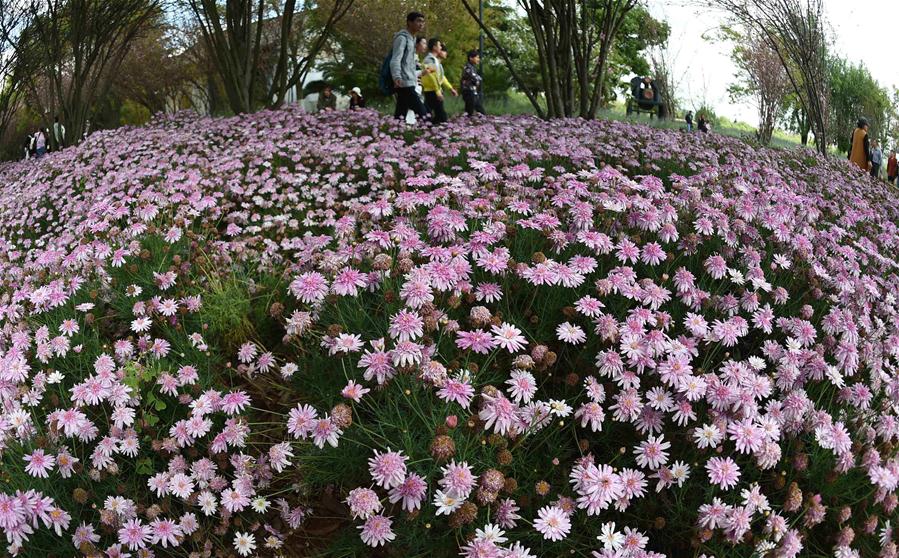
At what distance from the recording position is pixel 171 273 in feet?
10.2

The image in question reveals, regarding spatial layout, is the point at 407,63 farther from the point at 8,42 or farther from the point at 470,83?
the point at 8,42

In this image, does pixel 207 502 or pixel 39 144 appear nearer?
pixel 207 502

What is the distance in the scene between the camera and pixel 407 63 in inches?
306

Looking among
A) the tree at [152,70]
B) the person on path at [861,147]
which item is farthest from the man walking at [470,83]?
the tree at [152,70]

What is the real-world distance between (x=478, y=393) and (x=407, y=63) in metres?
6.38

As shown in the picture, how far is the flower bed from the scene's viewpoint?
1905 millimetres

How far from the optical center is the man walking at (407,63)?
7609 mm

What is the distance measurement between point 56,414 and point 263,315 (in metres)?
0.98

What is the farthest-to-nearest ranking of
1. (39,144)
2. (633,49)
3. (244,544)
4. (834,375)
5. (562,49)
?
(633,49) < (39,144) < (562,49) < (834,375) < (244,544)

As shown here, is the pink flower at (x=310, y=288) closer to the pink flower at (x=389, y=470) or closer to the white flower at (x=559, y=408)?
the pink flower at (x=389, y=470)

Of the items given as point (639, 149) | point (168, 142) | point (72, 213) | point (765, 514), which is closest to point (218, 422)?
point (765, 514)

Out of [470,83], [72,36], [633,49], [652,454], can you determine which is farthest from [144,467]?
[633,49]

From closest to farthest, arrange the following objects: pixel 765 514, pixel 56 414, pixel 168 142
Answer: pixel 765 514
pixel 56 414
pixel 168 142

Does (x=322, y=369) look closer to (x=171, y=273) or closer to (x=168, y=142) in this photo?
(x=171, y=273)
